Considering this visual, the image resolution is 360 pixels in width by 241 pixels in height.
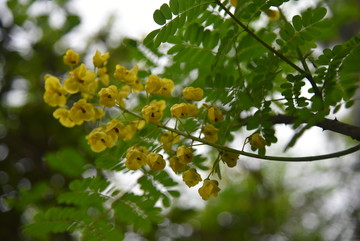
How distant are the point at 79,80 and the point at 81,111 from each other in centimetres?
9

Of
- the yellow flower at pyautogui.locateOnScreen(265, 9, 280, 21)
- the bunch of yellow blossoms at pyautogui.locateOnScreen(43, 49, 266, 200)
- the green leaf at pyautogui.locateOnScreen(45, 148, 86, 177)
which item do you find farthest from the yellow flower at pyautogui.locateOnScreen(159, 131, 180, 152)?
the green leaf at pyautogui.locateOnScreen(45, 148, 86, 177)

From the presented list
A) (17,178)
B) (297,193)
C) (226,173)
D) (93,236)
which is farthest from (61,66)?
(297,193)

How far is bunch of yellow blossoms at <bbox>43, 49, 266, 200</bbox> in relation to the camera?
2.97 feet

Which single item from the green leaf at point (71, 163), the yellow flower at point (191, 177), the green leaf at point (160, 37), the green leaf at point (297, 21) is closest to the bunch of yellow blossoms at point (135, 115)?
the yellow flower at point (191, 177)

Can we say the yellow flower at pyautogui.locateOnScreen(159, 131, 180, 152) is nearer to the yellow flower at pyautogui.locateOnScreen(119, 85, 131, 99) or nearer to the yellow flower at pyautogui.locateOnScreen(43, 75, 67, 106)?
the yellow flower at pyautogui.locateOnScreen(119, 85, 131, 99)

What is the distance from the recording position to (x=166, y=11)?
872mm

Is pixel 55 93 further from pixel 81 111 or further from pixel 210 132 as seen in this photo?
pixel 210 132

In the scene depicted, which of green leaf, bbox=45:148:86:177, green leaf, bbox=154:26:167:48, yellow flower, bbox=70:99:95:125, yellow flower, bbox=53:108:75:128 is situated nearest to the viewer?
green leaf, bbox=154:26:167:48

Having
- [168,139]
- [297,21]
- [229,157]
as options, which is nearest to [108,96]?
[168,139]

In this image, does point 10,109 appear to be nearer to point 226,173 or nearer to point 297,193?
point 226,173

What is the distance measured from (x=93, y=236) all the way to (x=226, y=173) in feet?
5.09

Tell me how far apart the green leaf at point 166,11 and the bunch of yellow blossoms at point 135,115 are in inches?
6.3

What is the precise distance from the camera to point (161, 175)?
125 centimetres

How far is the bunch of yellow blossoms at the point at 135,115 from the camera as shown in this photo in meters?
0.90
